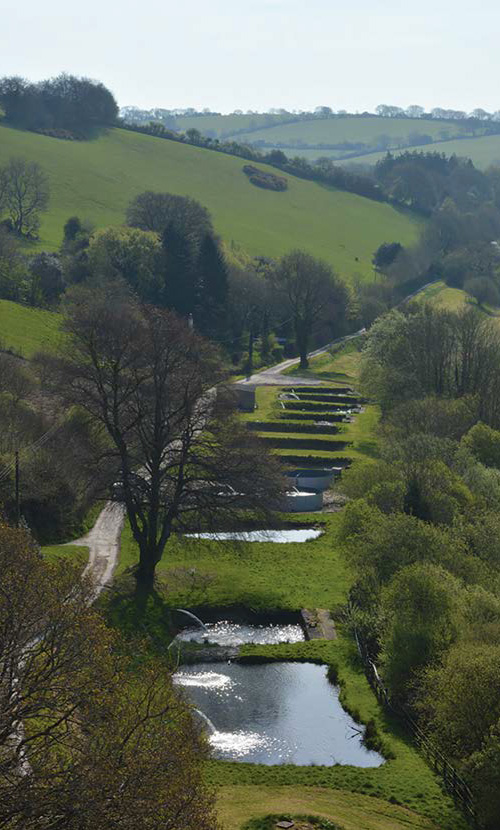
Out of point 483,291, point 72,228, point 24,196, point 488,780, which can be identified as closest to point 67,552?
point 488,780

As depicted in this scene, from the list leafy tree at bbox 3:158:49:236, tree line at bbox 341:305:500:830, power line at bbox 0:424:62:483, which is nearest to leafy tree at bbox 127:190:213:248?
leafy tree at bbox 3:158:49:236

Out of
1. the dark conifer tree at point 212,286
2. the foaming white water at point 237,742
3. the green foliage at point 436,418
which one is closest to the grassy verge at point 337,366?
the dark conifer tree at point 212,286

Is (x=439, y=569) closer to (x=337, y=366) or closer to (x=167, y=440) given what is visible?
(x=167, y=440)

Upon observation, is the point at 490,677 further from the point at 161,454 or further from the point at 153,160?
the point at 153,160

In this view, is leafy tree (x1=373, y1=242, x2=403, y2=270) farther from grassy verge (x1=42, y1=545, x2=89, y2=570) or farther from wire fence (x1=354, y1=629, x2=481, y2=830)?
wire fence (x1=354, y1=629, x2=481, y2=830)

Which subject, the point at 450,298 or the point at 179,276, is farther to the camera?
the point at 450,298

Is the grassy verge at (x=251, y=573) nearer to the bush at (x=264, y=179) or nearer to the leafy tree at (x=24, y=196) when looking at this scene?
the leafy tree at (x=24, y=196)
